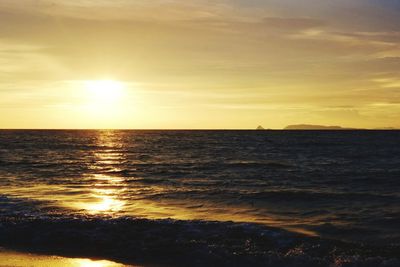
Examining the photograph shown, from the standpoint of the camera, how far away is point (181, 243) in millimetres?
15602

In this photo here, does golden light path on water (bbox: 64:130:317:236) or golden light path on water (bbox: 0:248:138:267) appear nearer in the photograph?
golden light path on water (bbox: 0:248:138:267)

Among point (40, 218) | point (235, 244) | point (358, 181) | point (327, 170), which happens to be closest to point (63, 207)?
point (40, 218)

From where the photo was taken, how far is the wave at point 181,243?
46.0ft

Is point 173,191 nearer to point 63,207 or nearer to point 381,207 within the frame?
point 63,207

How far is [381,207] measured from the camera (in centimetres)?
2266

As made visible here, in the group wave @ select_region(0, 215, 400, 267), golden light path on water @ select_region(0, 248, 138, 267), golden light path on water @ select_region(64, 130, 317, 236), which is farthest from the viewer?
golden light path on water @ select_region(64, 130, 317, 236)

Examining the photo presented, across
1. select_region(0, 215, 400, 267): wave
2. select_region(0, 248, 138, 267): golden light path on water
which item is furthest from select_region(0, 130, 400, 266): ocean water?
select_region(0, 248, 138, 267): golden light path on water

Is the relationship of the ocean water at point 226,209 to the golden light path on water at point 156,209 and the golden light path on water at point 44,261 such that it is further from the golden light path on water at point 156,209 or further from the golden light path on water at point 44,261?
the golden light path on water at point 44,261

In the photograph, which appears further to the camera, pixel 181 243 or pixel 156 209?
pixel 156 209

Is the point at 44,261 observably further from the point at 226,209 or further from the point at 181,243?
the point at 226,209

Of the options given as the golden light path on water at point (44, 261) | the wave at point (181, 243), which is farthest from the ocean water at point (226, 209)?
the golden light path on water at point (44, 261)

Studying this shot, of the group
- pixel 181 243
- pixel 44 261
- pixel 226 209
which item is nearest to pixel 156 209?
pixel 226 209

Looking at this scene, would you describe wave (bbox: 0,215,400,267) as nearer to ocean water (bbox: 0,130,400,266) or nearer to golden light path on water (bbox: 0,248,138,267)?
ocean water (bbox: 0,130,400,266)

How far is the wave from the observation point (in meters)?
14.0
